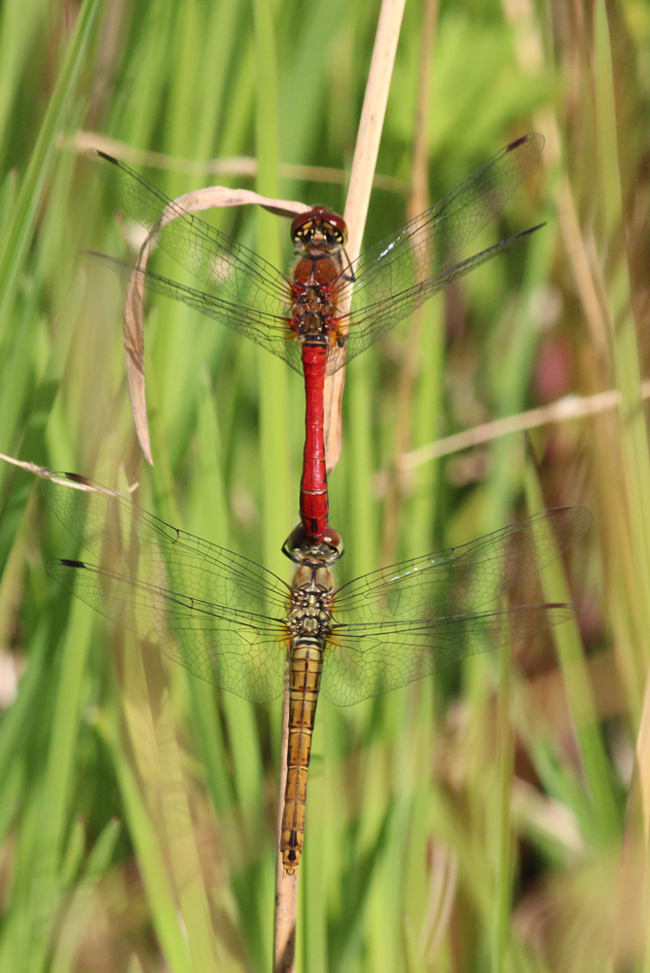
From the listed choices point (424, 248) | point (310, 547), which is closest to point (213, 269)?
point (424, 248)

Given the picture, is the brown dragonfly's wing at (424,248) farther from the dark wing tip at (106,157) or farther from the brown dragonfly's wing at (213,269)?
the dark wing tip at (106,157)

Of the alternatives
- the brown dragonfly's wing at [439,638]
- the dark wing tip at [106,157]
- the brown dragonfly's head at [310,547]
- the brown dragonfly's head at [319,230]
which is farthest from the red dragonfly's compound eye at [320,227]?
the brown dragonfly's wing at [439,638]

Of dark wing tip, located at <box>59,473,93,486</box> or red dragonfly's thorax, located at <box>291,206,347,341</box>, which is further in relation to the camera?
red dragonfly's thorax, located at <box>291,206,347,341</box>

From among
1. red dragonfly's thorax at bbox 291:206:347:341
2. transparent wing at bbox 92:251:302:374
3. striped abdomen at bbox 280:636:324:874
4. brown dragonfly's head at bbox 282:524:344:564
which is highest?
red dragonfly's thorax at bbox 291:206:347:341

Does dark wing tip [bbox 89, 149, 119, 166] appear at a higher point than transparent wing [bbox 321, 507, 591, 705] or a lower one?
higher

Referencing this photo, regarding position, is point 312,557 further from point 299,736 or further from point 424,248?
point 424,248

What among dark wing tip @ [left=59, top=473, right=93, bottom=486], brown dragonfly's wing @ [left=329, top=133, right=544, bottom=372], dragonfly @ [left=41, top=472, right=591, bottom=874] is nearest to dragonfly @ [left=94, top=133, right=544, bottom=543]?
brown dragonfly's wing @ [left=329, top=133, right=544, bottom=372]

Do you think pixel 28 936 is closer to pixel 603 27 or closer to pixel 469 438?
pixel 469 438

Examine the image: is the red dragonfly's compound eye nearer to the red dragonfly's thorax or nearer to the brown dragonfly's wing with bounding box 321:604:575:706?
the red dragonfly's thorax
